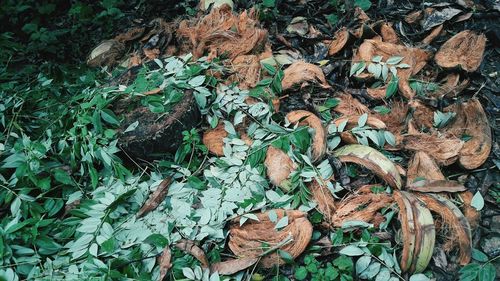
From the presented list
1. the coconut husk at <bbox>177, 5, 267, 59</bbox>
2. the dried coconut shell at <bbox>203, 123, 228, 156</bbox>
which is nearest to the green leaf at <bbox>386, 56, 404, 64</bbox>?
the coconut husk at <bbox>177, 5, 267, 59</bbox>

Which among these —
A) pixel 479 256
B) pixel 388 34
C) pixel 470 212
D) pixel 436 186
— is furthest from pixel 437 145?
pixel 388 34

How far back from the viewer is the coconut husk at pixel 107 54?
367 cm

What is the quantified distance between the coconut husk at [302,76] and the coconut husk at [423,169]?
0.77 m

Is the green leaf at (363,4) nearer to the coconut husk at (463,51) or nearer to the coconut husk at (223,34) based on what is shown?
the coconut husk at (463,51)

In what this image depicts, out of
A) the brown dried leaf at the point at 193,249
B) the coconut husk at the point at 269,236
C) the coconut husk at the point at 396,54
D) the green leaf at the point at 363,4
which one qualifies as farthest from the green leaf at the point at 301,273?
the green leaf at the point at 363,4

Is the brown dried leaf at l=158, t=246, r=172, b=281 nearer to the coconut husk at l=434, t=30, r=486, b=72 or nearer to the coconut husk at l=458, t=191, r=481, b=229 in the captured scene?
the coconut husk at l=458, t=191, r=481, b=229

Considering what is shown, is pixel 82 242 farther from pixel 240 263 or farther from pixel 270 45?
pixel 270 45

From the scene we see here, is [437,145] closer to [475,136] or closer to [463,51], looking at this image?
[475,136]

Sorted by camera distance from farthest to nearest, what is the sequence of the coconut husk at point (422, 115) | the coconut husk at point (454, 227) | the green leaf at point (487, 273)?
the coconut husk at point (422, 115) → the coconut husk at point (454, 227) → the green leaf at point (487, 273)

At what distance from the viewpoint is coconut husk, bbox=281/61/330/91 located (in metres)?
3.01

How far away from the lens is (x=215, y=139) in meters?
2.87

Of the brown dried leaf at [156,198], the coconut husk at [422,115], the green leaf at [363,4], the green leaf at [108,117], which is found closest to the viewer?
the brown dried leaf at [156,198]

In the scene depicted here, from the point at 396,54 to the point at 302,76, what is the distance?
0.71m

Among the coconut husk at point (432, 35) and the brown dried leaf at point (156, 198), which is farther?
the coconut husk at point (432, 35)
